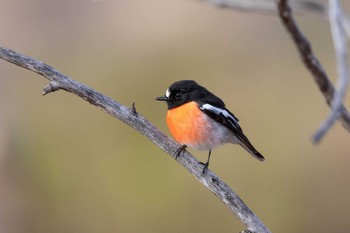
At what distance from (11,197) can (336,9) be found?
699cm

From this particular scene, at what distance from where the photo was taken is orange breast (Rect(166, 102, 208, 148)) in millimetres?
4590

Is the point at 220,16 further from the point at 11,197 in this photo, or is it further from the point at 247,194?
the point at 11,197

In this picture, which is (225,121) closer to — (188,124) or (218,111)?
(218,111)

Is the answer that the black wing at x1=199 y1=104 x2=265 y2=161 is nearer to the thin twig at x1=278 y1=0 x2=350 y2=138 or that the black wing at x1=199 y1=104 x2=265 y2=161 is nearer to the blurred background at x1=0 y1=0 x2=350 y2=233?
the thin twig at x1=278 y1=0 x2=350 y2=138

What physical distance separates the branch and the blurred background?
157 inches

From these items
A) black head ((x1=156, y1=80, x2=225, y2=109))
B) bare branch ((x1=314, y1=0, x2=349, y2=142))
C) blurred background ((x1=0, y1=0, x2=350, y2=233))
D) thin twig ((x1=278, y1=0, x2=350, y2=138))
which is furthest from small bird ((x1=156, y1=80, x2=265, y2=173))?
blurred background ((x1=0, y1=0, x2=350, y2=233))

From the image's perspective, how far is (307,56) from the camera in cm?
232

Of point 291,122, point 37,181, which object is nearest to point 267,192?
point 291,122

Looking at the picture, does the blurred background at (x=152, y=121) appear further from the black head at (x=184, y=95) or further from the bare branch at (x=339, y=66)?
the bare branch at (x=339, y=66)

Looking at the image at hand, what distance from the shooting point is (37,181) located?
8383 millimetres

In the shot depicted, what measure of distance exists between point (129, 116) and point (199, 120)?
3.72 ft

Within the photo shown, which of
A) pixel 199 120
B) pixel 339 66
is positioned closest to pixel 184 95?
pixel 199 120

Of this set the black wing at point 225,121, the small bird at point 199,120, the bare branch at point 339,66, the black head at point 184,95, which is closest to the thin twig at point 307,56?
the bare branch at point 339,66

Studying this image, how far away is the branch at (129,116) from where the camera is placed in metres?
3.46
